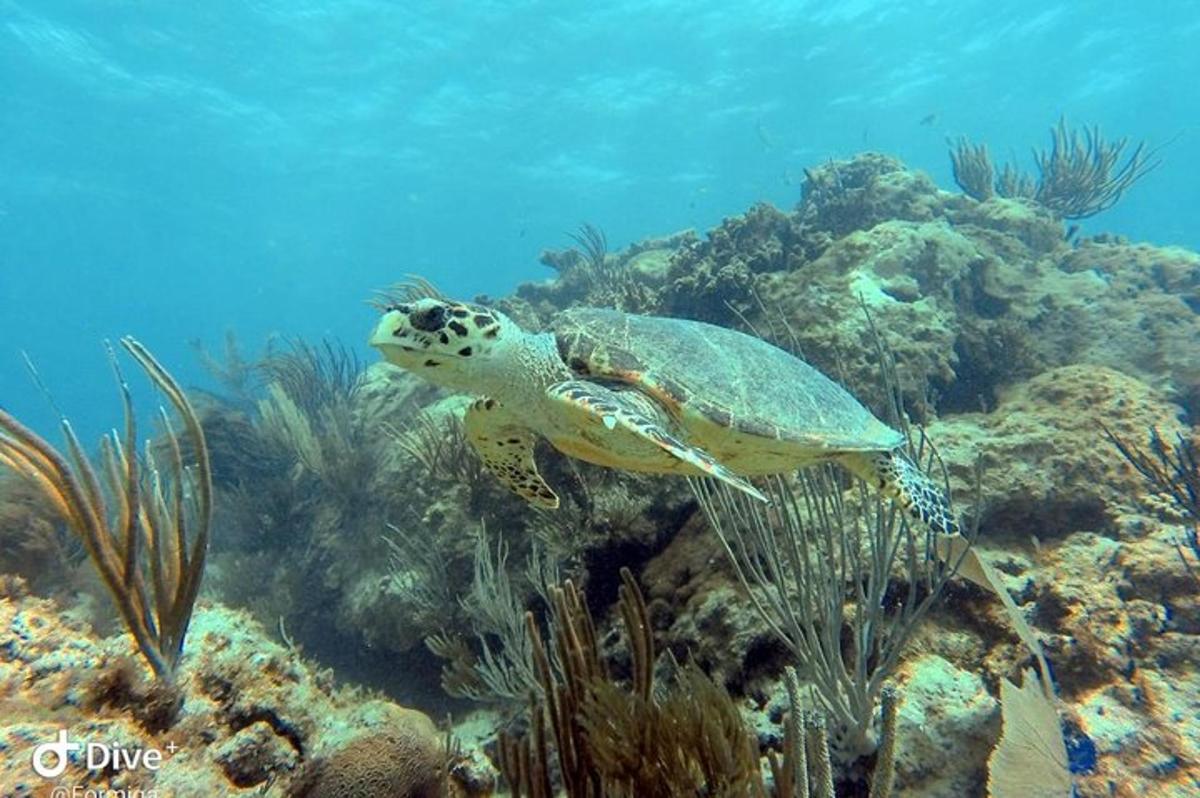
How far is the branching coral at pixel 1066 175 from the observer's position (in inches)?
466

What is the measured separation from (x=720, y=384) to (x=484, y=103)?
124 feet

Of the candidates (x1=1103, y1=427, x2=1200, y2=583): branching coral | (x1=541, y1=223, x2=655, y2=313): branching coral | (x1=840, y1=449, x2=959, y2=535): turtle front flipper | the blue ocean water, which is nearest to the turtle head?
(x1=840, y1=449, x2=959, y2=535): turtle front flipper

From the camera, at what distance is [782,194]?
82.9 metres

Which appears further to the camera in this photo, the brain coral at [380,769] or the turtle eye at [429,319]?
the turtle eye at [429,319]

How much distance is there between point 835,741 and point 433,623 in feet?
12.1

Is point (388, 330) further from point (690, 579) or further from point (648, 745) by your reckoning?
point (690, 579)

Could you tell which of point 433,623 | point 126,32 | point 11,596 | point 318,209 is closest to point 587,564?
point 433,623

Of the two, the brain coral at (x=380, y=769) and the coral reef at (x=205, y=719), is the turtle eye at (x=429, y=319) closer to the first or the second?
the coral reef at (x=205, y=719)

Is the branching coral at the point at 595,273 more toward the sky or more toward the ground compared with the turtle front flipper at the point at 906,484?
more toward the sky

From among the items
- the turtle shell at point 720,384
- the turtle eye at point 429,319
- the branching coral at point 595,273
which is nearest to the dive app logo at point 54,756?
the turtle eye at point 429,319

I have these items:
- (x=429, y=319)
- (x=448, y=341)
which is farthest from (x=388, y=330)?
(x=448, y=341)

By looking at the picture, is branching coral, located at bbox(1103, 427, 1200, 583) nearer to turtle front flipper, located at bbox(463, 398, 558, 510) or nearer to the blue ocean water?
turtle front flipper, located at bbox(463, 398, 558, 510)

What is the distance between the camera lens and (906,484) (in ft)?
12.5

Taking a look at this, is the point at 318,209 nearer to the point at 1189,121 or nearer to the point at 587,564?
the point at 587,564
